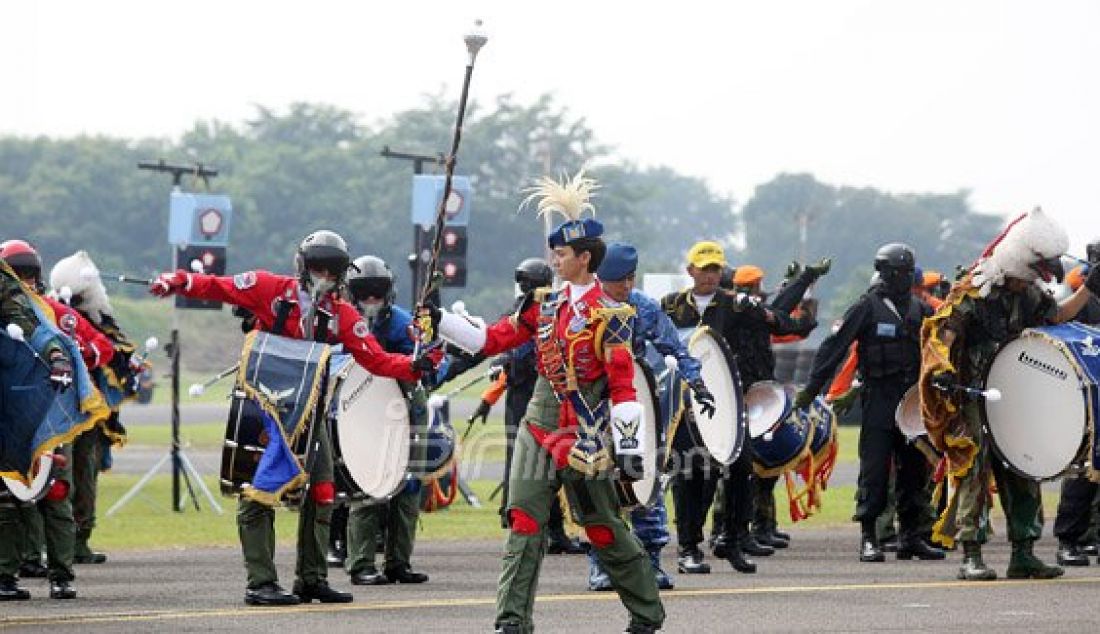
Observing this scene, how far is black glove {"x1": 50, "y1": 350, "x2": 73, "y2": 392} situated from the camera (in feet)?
39.7

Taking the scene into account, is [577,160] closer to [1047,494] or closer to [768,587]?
[1047,494]

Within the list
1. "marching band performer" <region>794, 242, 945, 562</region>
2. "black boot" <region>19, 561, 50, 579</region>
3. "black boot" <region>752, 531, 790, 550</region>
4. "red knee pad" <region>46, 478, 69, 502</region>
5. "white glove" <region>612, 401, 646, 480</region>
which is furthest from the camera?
"black boot" <region>752, 531, 790, 550</region>

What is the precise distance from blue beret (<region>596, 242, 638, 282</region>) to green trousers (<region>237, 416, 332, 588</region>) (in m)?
1.66

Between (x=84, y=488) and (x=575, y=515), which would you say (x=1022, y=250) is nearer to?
(x=575, y=515)

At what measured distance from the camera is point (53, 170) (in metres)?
94.5

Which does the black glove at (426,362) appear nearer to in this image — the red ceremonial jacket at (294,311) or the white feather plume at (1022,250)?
the red ceremonial jacket at (294,311)

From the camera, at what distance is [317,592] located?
1284 centimetres

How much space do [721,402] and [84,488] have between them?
4.35 m

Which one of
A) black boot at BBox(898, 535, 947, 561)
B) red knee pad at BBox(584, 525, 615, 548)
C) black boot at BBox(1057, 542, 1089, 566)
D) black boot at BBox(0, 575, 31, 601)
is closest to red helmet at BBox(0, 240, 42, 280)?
black boot at BBox(0, 575, 31, 601)

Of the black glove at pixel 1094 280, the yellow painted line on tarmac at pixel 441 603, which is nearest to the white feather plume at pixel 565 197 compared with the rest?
the yellow painted line on tarmac at pixel 441 603

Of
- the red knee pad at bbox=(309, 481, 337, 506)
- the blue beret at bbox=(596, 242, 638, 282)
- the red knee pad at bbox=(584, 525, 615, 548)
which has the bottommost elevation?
the red knee pad at bbox=(309, 481, 337, 506)

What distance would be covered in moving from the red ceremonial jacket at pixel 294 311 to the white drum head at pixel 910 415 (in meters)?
4.73

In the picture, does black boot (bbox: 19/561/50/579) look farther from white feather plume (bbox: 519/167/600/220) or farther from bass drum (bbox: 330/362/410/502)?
white feather plume (bbox: 519/167/600/220)

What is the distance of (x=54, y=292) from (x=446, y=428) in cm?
275
